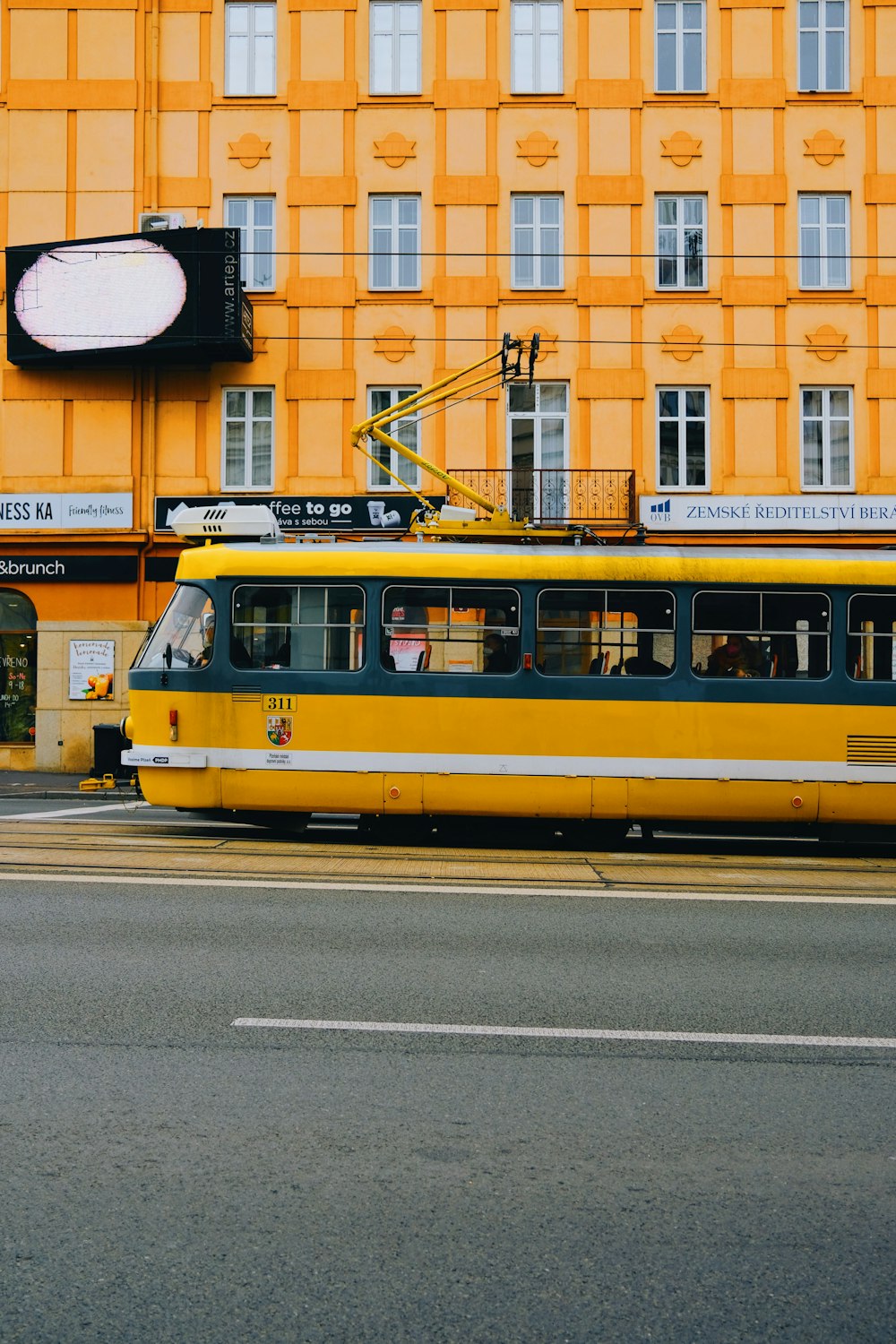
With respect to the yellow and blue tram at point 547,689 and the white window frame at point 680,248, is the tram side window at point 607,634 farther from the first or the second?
the white window frame at point 680,248

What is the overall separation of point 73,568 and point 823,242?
1526cm

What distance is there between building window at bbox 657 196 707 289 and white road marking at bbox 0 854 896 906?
17.2 m

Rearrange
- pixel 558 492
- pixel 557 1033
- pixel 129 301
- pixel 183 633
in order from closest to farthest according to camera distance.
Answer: pixel 557 1033
pixel 183 633
pixel 129 301
pixel 558 492

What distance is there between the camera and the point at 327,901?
9.05 meters

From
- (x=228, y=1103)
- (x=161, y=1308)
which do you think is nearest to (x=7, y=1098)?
(x=228, y=1103)

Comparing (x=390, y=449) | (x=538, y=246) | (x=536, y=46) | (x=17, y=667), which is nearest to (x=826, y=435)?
(x=538, y=246)


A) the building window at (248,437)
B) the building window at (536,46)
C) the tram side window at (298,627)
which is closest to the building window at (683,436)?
the building window at (536,46)

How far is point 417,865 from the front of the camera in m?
11.2

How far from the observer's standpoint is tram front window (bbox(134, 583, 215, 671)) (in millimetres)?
13344

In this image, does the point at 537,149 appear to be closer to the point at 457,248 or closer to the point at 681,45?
the point at 457,248

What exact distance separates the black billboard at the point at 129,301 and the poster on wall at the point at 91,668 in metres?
5.20

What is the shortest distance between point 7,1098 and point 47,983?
5.88ft

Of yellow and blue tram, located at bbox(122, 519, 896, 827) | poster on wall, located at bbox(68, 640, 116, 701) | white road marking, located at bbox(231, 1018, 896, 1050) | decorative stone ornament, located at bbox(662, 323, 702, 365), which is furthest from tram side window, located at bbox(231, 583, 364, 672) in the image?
decorative stone ornament, located at bbox(662, 323, 702, 365)

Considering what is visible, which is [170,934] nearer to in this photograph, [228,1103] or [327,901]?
[327,901]
